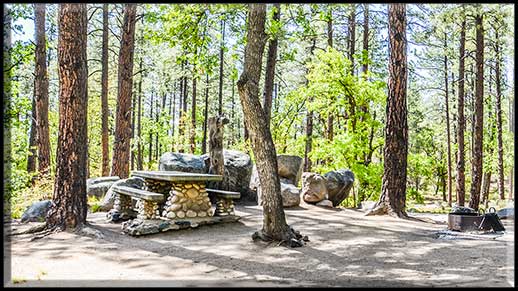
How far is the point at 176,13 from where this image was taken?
726 cm

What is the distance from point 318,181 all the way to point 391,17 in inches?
167

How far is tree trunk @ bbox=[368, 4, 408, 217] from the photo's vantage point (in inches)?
367

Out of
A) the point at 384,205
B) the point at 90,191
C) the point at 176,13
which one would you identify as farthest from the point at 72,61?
the point at 384,205

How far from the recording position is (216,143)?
1050cm

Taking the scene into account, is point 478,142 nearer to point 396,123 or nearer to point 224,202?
point 396,123

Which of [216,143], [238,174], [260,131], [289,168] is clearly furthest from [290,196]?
[260,131]

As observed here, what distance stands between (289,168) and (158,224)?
200 inches

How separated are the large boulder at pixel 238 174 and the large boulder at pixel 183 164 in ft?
1.99

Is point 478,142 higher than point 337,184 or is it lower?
higher

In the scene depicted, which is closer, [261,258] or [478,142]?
[261,258]

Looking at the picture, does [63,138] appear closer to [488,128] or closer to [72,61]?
[72,61]

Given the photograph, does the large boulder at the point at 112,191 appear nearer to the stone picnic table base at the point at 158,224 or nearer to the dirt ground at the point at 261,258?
the dirt ground at the point at 261,258

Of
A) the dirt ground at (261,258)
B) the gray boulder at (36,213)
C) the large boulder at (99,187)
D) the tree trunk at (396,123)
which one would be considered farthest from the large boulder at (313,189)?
the gray boulder at (36,213)

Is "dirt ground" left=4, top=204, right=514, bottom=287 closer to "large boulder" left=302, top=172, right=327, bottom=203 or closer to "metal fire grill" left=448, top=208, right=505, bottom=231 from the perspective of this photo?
"metal fire grill" left=448, top=208, right=505, bottom=231
